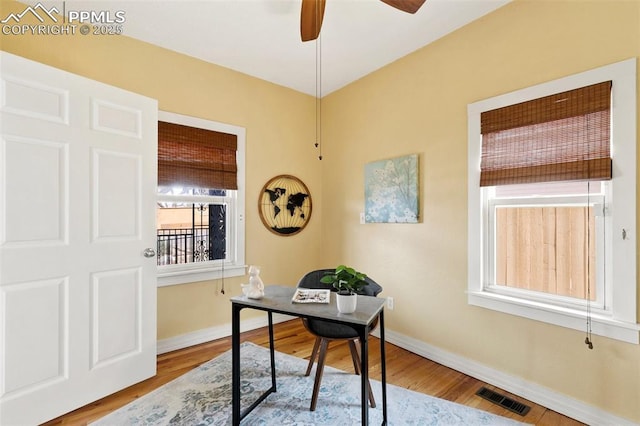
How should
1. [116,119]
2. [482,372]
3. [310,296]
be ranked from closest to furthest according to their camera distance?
[310,296] → [116,119] → [482,372]

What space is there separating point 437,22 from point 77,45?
2.72 meters

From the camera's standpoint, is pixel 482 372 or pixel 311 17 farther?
pixel 482 372

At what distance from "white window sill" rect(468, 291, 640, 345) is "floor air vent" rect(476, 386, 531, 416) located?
552mm

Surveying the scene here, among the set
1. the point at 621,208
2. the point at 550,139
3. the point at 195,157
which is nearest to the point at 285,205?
the point at 195,157

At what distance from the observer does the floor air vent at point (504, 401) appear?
190cm

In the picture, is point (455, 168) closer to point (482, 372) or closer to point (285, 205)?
point (482, 372)

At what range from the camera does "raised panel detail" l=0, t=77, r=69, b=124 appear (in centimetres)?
167

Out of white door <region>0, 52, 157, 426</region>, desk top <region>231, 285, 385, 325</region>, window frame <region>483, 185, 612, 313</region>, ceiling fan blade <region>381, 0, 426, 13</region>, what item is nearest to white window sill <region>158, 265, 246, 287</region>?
white door <region>0, 52, 157, 426</region>

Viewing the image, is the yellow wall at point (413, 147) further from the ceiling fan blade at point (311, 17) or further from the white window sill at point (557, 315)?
the ceiling fan blade at point (311, 17)

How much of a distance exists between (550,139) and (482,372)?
1.69 m

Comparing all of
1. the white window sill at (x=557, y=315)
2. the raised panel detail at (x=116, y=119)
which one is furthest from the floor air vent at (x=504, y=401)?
the raised panel detail at (x=116, y=119)

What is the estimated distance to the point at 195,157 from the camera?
9.34 feet

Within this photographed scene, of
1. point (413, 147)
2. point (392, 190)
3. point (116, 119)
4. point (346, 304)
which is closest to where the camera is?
point (346, 304)

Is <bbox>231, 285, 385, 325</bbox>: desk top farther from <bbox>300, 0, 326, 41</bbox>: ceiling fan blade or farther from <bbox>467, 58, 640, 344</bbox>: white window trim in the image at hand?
<bbox>300, 0, 326, 41</bbox>: ceiling fan blade
